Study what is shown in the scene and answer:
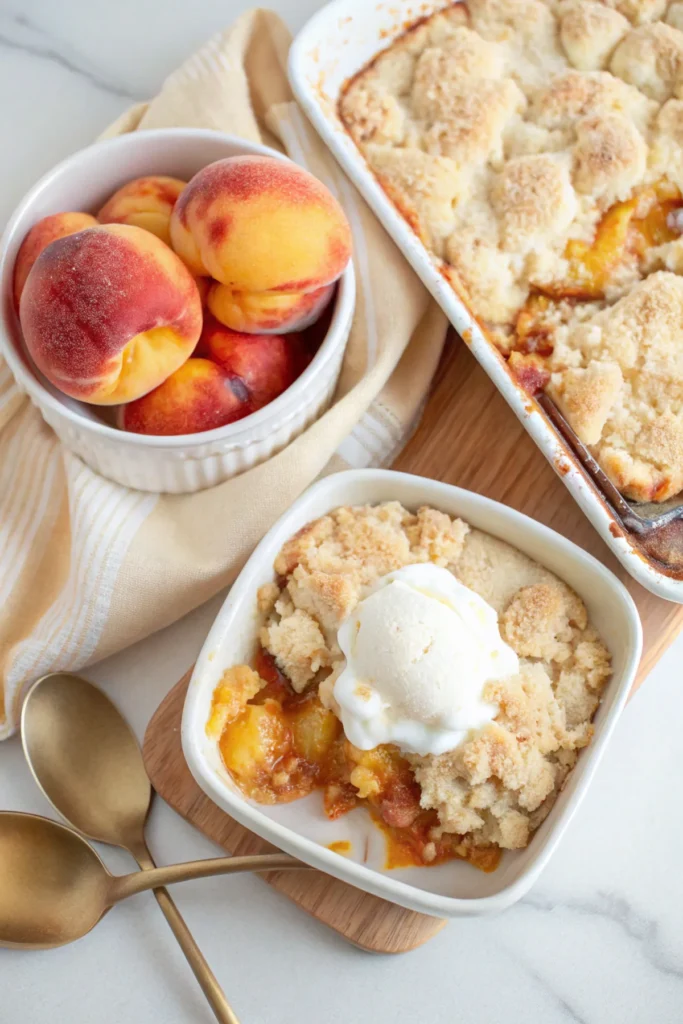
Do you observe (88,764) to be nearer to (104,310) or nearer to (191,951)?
(191,951)

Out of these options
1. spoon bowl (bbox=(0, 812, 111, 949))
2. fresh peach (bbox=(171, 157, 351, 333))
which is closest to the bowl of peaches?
fresh peach (bbox=(171, 157, 351, 333))

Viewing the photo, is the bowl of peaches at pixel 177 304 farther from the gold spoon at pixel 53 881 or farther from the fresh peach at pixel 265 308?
the gold spoon at pixel 53 881

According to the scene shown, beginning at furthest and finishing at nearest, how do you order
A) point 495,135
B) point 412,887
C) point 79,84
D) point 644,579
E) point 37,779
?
point 79,84, point 495,135, point 37,779, point 644,579, point 412,887

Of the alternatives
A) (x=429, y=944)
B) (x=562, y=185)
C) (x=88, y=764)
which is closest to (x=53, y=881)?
(x=88, y=764)

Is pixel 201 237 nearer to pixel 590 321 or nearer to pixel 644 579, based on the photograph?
pixel 590 321

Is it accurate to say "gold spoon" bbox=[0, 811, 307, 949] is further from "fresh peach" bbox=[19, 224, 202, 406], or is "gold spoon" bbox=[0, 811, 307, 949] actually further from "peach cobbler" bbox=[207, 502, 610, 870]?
"fresh peach" bbox=[19, 224, 202, 406]

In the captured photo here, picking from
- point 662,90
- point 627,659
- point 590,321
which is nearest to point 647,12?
point 662,90

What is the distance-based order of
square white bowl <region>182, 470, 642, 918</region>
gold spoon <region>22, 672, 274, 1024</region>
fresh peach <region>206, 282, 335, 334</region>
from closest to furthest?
square white bowl <region>182, 470, 642, 918</region> → fresh peach <region>206, 282, 335, 334</region> → gold spoon <region>22, 672, 274, 1024</region>
